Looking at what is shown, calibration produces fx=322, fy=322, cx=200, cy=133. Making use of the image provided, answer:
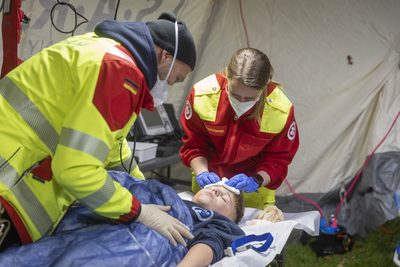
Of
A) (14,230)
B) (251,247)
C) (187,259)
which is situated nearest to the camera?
(14,230)

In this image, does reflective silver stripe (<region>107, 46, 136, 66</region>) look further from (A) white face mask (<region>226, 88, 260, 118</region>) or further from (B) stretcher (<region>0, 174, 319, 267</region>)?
(A) white face mask (<region>226, 88, 260, 118</region>)

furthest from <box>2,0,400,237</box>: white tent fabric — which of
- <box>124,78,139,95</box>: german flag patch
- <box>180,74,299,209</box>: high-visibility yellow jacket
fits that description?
<box>124,78,139,95</box>: german flag patch

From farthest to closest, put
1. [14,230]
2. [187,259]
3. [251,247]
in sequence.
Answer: [251,247] < [187,259] < [14,230]

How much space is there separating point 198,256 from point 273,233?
54 centimetres

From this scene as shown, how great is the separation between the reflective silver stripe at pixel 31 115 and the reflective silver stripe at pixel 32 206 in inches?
6.1

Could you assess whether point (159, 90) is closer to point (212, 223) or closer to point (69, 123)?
point (69, 123)

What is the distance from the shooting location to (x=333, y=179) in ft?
10.7

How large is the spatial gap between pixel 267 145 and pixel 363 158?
1744 millimetres

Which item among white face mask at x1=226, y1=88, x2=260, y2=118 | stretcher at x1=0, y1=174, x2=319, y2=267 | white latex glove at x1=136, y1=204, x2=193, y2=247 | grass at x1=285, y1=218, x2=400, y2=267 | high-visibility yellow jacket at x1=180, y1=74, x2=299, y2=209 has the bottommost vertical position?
grass at x1=285, y1=218, x2=400, y2=267

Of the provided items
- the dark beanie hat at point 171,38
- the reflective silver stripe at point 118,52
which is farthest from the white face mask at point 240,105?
the reflective silver stripe at point 118,52

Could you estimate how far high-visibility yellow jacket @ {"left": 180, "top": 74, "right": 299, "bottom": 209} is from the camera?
1.87m

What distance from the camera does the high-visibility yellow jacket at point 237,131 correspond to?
1870 mm

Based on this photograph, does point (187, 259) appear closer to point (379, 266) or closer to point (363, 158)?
point (379, 266)

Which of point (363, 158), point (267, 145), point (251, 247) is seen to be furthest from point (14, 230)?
point (363, 158)
